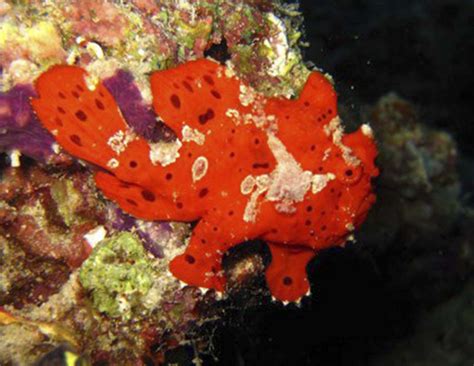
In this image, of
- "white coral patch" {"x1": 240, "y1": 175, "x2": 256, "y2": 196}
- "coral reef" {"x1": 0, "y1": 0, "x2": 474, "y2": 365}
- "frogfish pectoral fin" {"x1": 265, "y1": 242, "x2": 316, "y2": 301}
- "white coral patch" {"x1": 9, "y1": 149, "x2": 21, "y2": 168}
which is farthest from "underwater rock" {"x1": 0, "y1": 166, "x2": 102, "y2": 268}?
"frogfish pectoral fin" {"x1": 265, "y1": 242, "x2": 316, "y2": 301}

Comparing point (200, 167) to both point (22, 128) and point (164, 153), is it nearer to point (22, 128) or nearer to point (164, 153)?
point (164, 153)

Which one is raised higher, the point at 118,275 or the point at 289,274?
the point at 118,275

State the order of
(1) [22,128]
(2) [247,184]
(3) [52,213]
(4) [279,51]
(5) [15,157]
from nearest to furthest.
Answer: (1) [22,128], (5) [15,157], (2) [247,184], (3) [52,213], (4) [279,51]

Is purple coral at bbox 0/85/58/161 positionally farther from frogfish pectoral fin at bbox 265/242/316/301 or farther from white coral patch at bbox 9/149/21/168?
frogfish pectoral fin at bbox 265/242/316/301

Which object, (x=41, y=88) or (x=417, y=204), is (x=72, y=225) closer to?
(x=41, y=88)

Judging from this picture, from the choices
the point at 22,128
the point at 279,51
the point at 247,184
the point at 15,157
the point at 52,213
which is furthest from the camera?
the point at 279,51

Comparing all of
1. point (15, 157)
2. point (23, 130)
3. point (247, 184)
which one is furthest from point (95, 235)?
point (247, 184)
